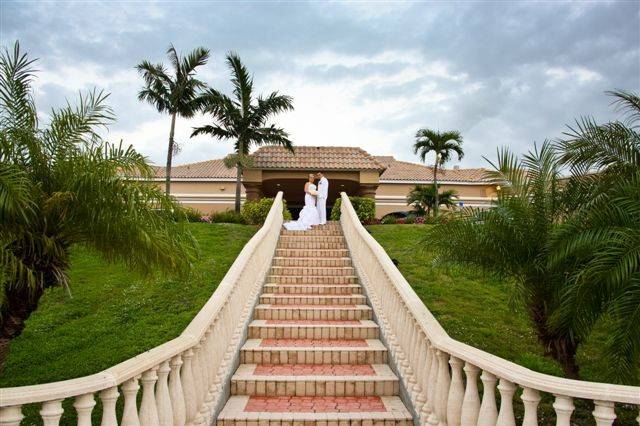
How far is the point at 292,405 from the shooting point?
5133 millimetres

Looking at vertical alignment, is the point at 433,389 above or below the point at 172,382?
below

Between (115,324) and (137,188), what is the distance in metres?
4.53

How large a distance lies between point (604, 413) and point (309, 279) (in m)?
6.97

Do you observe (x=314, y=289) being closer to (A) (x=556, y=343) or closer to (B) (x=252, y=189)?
(A) (x=556, y=343)

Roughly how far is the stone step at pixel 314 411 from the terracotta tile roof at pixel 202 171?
24006mm

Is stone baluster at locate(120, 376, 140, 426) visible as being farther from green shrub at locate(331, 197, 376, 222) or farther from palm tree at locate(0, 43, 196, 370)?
green shrub at locate(331, 197, 376, 222)

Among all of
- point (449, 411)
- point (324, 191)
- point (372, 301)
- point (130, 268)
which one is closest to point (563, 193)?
point (449, 411)

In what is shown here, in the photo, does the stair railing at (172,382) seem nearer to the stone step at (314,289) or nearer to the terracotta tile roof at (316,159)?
the stone step at (314,289)

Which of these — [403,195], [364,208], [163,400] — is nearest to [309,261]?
[163,400]

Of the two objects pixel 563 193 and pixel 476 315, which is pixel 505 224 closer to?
pixel 563 193

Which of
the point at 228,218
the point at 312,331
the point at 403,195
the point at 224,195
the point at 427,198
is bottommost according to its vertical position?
the point at 312,331

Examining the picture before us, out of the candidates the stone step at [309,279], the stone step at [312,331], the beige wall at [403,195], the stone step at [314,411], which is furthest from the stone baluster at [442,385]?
the beige wall at [403,195]

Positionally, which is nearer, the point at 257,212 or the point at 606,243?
the point at 606,243

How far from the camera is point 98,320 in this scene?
27.2 feet
